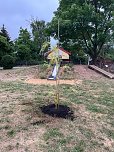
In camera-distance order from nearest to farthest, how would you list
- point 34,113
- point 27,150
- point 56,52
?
point 27,150 → point 34,113 → point 56,52

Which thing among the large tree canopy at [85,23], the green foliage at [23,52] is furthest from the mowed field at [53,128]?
the green foliage at [23,52]

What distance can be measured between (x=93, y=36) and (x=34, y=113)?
18209 mm

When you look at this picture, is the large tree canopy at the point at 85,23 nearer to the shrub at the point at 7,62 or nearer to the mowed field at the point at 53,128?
the shrub at the point at 7,62

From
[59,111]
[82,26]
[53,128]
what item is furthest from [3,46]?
[53,128]

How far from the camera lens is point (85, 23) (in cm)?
2088

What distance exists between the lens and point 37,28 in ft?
134

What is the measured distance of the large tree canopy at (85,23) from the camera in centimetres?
2020

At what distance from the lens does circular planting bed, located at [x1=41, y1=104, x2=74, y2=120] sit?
18.5ft

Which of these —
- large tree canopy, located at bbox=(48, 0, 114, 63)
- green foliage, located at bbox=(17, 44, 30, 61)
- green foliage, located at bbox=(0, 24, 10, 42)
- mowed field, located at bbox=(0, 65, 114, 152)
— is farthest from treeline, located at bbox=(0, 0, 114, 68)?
mowed field, located at bbox=(0, 65, 114, 152)

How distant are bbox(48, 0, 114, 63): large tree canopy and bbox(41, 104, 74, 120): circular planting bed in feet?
47.7

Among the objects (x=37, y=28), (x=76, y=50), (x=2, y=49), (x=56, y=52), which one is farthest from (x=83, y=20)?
(x=37, y=28)

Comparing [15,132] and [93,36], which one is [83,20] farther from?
[15,132]

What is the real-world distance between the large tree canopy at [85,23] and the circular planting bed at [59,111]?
47.7 feet

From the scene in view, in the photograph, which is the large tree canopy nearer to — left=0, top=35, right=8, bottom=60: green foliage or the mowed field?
left=0, top=35, right=8, bottom=60: green foliage
